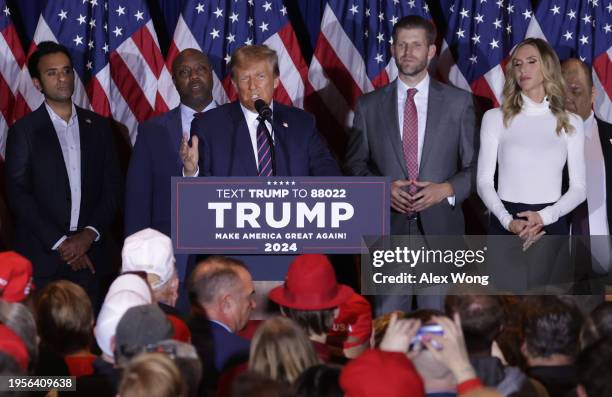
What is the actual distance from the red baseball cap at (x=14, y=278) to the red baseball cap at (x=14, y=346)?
66cm

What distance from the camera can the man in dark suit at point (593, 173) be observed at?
662cm

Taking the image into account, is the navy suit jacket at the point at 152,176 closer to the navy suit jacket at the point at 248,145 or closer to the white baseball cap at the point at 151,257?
the navy suit jacket at the point at 248,145

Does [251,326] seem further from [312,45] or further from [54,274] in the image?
[312,45]

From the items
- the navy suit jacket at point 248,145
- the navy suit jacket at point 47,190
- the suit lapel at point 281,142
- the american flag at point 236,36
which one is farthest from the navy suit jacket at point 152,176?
the suit lapel at point 281,142

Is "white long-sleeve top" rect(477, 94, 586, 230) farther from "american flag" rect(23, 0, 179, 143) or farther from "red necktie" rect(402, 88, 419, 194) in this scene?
→ "american flag" rect(23, 0, 179, 143)

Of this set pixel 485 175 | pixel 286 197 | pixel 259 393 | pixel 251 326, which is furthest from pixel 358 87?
pixel 259 393

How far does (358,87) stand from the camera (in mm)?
7492

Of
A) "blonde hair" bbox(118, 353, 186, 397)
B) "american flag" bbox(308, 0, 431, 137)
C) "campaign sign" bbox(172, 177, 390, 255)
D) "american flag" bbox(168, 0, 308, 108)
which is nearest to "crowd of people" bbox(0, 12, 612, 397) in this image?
"blonde hair" bbox(118, 353, 186, 397)

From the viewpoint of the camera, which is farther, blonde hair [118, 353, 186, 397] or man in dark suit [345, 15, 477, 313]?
man in dark suit [345, 15, 477, 313]

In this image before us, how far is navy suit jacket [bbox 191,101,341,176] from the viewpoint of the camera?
18.0 feet

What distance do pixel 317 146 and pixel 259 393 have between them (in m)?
2.68

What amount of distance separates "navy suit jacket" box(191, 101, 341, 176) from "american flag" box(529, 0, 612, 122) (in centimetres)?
240

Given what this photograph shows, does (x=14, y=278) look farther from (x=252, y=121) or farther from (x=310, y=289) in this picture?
(x=252, y=121)

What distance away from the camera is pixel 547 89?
5.98 metres
